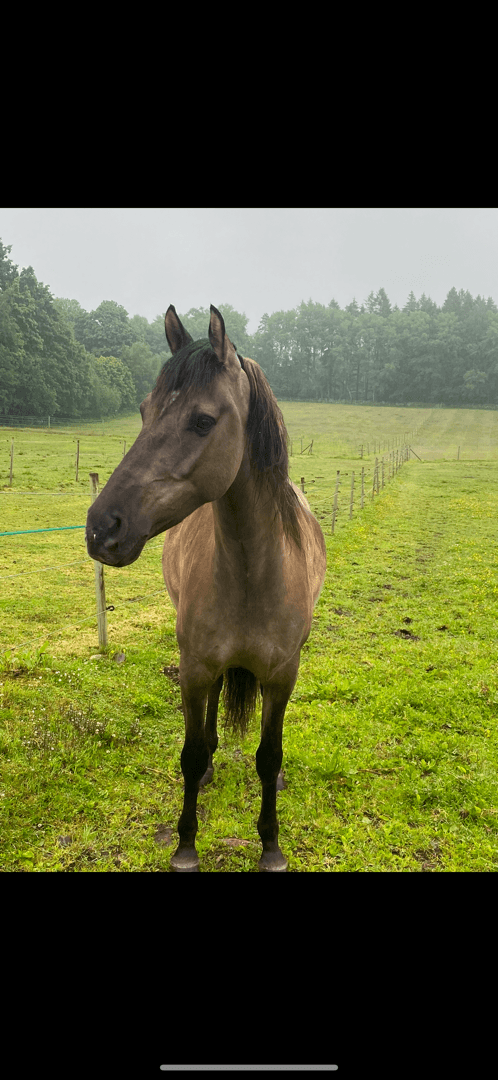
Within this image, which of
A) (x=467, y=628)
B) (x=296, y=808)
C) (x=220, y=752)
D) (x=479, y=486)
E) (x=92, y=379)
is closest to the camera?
(x=296, y=808)

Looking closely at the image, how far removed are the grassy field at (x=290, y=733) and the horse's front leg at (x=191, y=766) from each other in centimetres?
11

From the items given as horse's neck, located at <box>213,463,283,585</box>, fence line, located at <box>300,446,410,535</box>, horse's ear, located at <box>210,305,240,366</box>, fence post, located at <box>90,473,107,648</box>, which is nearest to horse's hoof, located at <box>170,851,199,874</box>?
horse's neck, located at <box>213,463,283,585</box>

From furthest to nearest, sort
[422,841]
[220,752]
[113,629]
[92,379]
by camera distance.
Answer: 1. [92,379]
2. [113,629]
3. [220,752]
4. [422,841]

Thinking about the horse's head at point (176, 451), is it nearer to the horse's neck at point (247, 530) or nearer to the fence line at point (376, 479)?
the horse's neck at point (247, 530)

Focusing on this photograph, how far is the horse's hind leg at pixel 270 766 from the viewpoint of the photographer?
2.30 m

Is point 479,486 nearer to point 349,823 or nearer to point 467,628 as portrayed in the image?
point 467,628

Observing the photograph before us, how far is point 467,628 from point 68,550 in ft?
20.7

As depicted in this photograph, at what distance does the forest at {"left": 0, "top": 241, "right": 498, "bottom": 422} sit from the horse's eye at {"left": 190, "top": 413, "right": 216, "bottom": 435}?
0.49m

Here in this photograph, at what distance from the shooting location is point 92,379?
15.6 m

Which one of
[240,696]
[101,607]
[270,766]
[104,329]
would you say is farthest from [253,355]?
[270,766]

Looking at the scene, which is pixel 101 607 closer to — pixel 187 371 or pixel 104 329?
pixel 187 371

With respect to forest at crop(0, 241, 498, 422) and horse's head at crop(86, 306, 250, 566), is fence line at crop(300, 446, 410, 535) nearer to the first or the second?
forest at crop(0, 241, 498, 422)

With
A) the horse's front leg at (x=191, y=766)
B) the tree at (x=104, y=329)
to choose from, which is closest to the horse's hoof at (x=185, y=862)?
the horse's front leg at (x=191, y=766)

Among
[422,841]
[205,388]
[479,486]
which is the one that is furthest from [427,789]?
[479,486]
